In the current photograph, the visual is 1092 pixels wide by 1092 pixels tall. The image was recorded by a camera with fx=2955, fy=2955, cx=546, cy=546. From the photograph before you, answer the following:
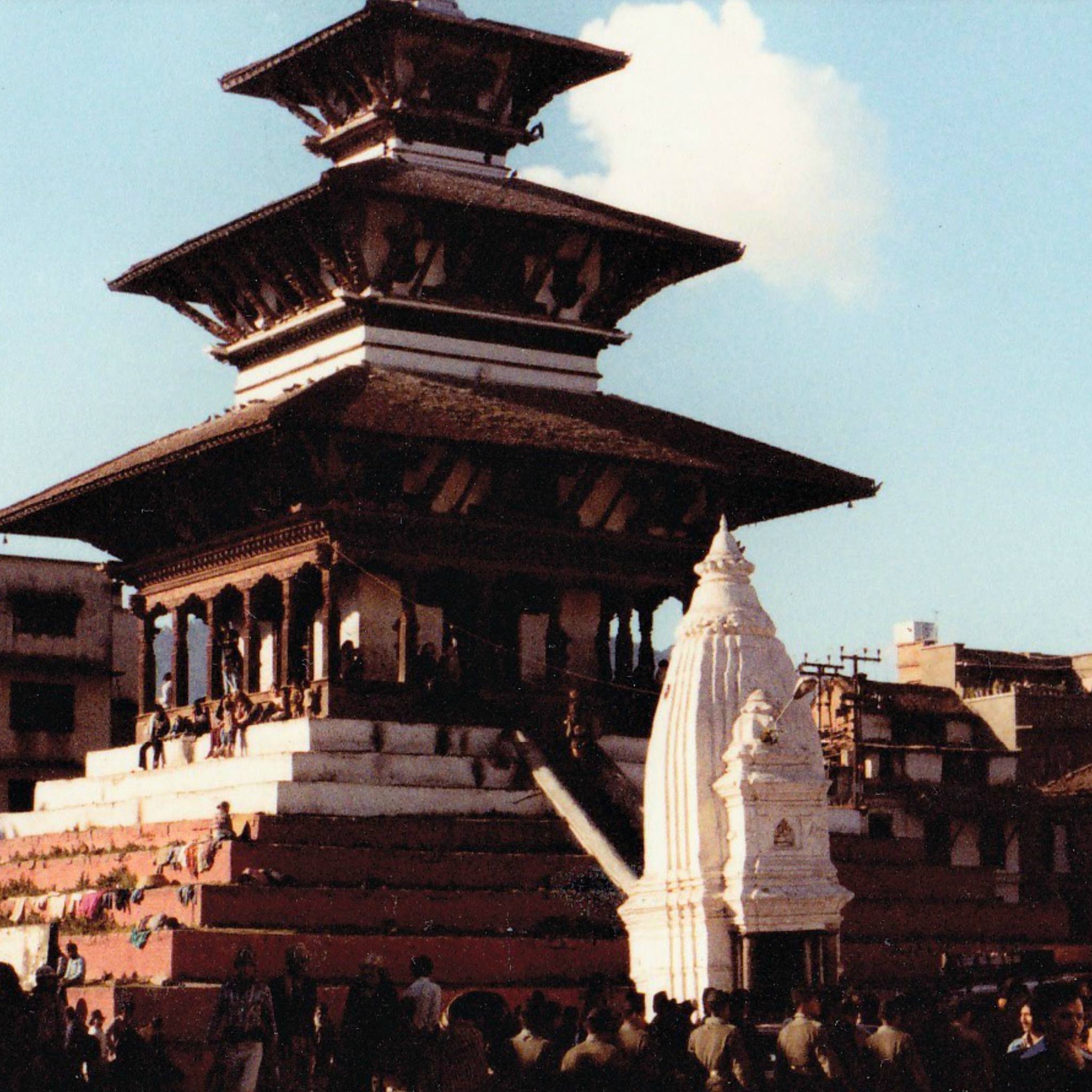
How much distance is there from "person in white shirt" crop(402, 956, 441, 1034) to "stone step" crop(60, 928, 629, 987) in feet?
17.9

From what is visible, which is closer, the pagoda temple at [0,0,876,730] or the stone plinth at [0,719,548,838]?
the stone plinth at [0,719,548,838]

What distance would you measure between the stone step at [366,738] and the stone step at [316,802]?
658 millimetres

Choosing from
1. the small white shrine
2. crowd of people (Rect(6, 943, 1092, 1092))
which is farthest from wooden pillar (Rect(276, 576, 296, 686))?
crowd of people (Rect(6, 943, 1092, 1092))

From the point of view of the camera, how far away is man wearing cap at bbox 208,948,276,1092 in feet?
62.7

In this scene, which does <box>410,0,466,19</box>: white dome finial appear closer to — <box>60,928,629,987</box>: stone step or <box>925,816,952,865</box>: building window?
<box>60,928,629,987</box>: stone step

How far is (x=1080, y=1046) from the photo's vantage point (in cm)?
1509

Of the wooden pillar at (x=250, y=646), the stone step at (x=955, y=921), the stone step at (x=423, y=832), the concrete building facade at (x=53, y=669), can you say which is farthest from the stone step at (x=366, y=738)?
the concrete building facade at (x=53, y=669)

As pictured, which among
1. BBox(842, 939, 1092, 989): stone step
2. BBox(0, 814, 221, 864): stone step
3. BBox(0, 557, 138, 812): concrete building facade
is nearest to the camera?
BBox(0, 814, 221, 864): stone step

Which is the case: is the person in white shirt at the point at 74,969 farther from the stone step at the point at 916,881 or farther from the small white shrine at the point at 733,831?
the stone step at the point at 916,881

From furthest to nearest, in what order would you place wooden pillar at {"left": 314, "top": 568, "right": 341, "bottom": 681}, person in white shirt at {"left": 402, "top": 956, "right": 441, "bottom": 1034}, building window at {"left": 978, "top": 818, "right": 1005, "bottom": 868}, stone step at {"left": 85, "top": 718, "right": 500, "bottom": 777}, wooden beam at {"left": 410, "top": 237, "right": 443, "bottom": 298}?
building window at {"left": 978, "top": 818, "right": 1005, "bottom": 868}
wooden beam at {"left": 410, "top": 237, "right": 443, "bottom": 298}
wooden pillar at {"left": 314, "top": 568, "right": 341, "bottom": 681}
stone step at {"left": 85, "top": 718, "right": 500, "bottom": 777}
person in white shirt at {"left": 402, "top": 956, "right": 441, "bottom": 1034}

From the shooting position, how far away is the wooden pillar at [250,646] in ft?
108

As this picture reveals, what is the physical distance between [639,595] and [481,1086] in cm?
1710

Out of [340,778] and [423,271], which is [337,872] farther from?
[423,271]

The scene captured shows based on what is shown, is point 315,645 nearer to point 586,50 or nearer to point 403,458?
point 403,458
